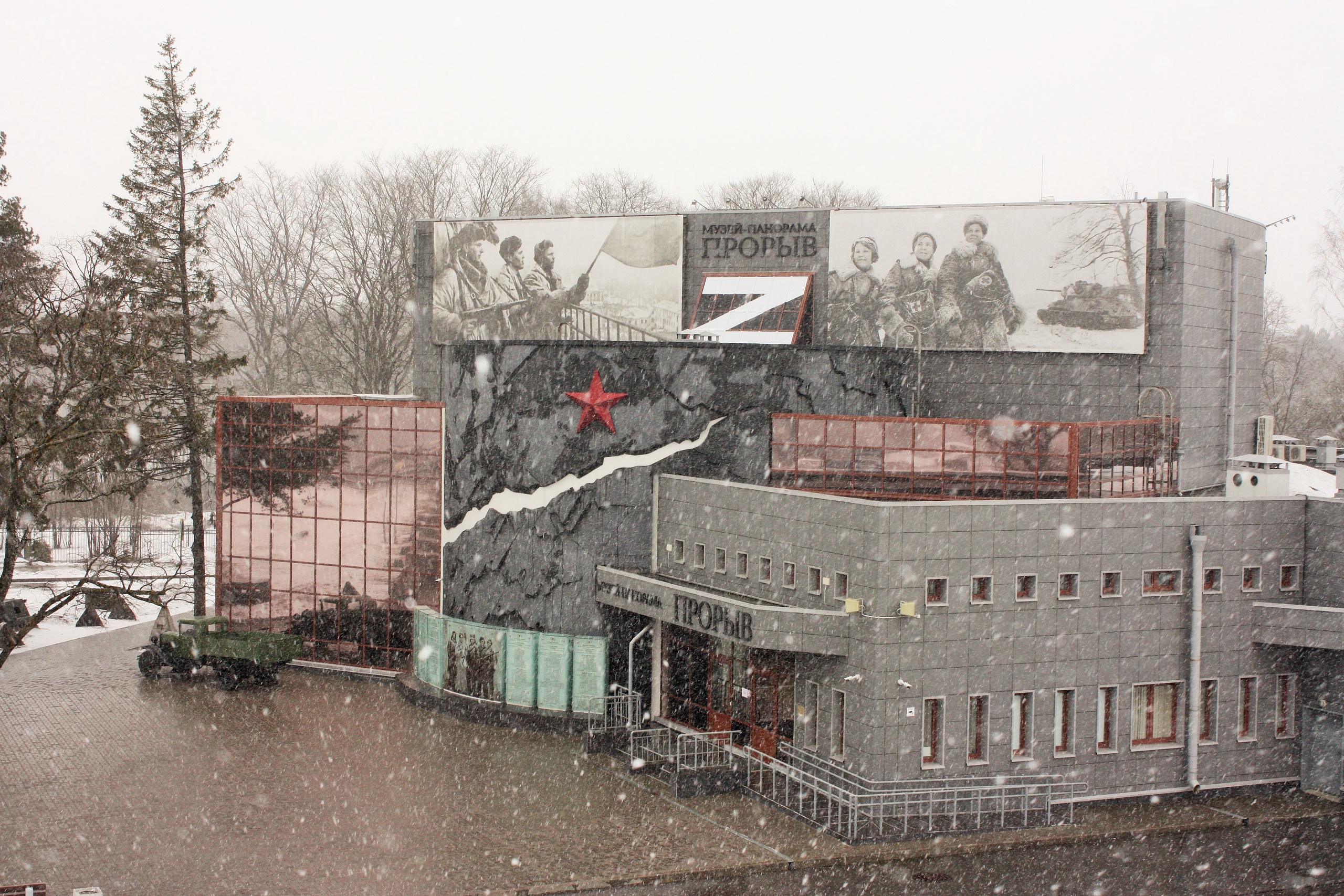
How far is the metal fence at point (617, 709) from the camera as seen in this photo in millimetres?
27625

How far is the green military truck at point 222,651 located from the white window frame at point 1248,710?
22.5 m

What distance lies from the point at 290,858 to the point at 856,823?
9.32 m

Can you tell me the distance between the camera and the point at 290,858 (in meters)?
19.9

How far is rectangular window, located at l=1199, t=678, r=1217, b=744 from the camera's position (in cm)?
2366

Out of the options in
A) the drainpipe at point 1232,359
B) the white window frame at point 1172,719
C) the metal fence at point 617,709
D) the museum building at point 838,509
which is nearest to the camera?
the museum building at point 838,509

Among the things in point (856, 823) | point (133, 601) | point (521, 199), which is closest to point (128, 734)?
point (856, 823)

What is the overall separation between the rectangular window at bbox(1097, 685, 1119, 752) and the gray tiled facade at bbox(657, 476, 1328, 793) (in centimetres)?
12

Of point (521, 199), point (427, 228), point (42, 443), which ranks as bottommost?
point (42, 443)

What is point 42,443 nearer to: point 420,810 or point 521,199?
point 420,810

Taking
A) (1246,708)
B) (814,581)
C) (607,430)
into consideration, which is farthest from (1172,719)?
(607,430)

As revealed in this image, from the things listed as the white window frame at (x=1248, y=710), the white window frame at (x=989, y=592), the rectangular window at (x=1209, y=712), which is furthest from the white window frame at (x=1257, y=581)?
the white window frame at (x=989, y=592)

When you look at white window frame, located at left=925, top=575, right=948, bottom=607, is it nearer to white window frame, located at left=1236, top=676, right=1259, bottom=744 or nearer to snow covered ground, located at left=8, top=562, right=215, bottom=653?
white window frame, located at left=1236, top=676, right=1259, bottom=744

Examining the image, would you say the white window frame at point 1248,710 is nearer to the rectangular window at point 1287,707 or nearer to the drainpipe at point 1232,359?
the rectangular window at point 1287,707

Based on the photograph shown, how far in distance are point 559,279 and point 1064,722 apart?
20662 millimetres
